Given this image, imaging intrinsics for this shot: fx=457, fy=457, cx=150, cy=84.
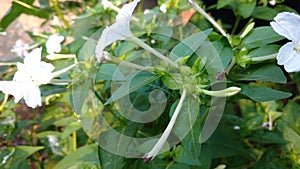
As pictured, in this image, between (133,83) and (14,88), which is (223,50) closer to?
(133,83)

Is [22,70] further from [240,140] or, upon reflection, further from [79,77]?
[240,140]

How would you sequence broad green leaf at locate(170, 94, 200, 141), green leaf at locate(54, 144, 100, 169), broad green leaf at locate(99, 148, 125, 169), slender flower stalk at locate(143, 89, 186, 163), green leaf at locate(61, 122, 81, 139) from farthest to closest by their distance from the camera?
green leaf at locate(61, 122, 81, 139) → green leaf at locate(54, 144, 100, 169) → broad green leaf at locate(99, 148, 125, 169) → broad green leaf at locate(170, 94, 200, 141) → slender flower stalk at locate(143, 89, 186, 163)

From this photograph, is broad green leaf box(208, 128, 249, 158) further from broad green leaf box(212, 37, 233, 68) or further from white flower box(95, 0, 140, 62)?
white flower box(95, 0, 140, 62)

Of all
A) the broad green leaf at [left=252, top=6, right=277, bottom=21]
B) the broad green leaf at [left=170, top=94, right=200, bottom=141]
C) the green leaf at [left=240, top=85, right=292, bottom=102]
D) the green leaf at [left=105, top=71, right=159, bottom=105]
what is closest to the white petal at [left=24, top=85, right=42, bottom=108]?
the green leaf at [left=105, top=71, right=159, bottom=105]

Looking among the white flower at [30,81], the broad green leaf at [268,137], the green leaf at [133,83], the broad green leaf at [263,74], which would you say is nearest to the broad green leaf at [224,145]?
the broad green leaf at [268,137]

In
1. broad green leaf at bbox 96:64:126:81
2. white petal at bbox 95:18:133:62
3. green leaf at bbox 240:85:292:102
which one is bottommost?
green leaf at bbox 240:85:292:102

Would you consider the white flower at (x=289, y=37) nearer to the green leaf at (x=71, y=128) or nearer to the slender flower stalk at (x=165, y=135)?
the slender flower stalk at (x=165, y=135)
